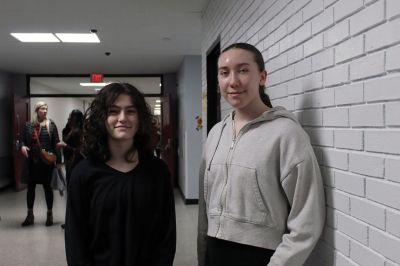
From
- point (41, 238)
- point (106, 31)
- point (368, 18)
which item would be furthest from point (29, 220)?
point (368, 18)

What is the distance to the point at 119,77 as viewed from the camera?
27.3 ft

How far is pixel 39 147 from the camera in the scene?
14.9 feet

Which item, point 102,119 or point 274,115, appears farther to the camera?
point 102,119

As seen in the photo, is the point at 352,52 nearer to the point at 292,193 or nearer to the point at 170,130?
the point at 292,193

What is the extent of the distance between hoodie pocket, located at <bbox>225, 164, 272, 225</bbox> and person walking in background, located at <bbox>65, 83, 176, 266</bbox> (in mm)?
314

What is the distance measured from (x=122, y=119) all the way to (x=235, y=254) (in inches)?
26.5

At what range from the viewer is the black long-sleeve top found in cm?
145

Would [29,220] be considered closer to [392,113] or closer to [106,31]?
[106,31]

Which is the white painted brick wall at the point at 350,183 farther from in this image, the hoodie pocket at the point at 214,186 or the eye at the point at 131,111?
the eye at the point at 131,111

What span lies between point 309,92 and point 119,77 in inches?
287

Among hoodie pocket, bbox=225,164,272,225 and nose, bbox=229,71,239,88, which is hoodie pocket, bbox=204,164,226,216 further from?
nose, bbox=229,71,239,88

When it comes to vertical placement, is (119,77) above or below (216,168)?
above

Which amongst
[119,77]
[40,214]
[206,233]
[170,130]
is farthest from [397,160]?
[119,77]

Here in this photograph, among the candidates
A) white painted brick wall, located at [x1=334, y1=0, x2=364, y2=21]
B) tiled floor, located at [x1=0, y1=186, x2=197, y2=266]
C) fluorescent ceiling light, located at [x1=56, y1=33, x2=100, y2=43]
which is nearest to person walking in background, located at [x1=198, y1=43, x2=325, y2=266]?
white painted brick wall, located at [x1=334, y1=0, x2=364, y2=21]
